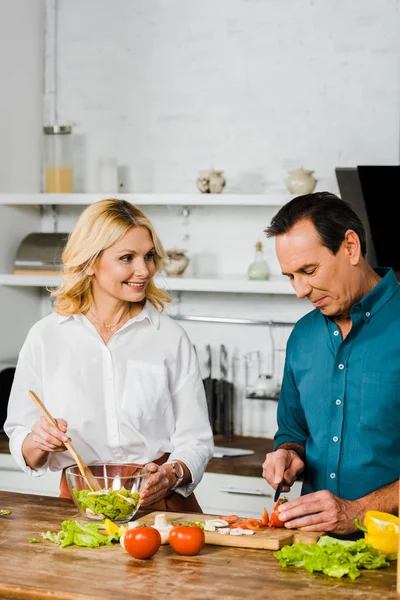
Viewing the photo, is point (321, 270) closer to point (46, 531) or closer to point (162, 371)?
point (162, 371)

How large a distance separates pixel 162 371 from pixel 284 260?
2.05 feet

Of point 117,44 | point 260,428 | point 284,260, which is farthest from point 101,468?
point 117,44

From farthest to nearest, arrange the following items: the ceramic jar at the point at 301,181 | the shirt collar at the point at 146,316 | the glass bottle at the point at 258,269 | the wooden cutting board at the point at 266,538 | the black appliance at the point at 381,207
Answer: the glass bottle at the point at 258,269, the ceramic jar at the point at 301,181, the black appliance at the point at 381,207, the shirt collar at the point at 146,316, the wooden cutting board at the point at 266,538

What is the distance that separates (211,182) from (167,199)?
238 millimetres

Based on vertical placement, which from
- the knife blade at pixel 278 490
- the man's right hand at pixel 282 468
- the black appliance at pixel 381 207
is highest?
the black appliance at pixel 381 207

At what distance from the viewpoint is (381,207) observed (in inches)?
163

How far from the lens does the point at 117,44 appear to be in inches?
196

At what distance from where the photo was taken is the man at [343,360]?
8.11 feet

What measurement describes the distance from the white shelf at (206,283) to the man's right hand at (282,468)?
1844mm

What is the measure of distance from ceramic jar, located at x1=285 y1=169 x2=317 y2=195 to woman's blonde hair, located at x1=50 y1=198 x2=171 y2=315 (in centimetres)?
156

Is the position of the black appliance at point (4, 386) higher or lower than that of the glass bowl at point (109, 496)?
higher

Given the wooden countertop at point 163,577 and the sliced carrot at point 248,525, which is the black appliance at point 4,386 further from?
the sliced carrot at point 248,525

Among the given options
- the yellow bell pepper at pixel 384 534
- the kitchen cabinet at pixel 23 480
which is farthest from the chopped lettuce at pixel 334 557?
the kitchen cabinet at pixel 23 480

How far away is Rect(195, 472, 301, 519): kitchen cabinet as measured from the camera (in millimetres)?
4121
